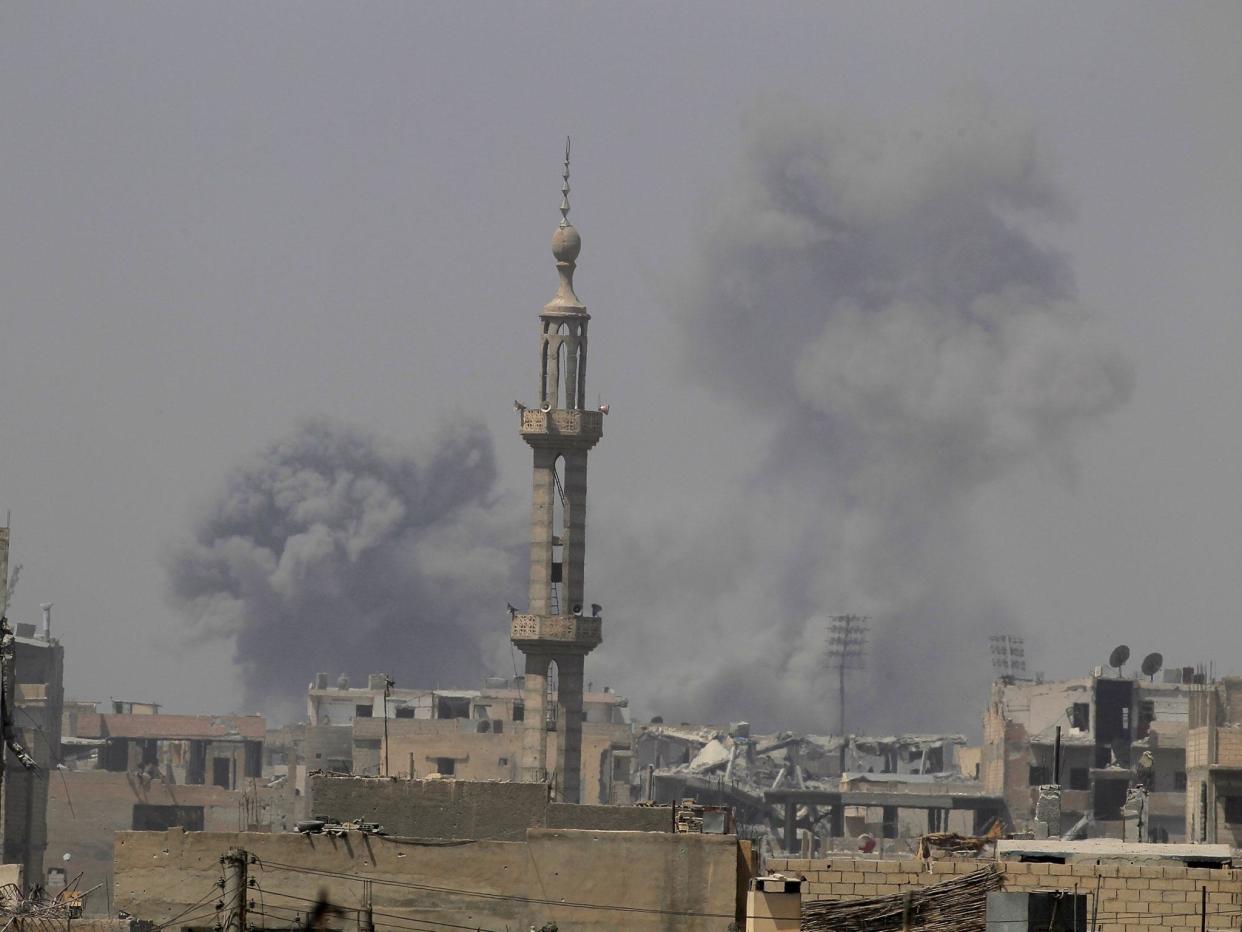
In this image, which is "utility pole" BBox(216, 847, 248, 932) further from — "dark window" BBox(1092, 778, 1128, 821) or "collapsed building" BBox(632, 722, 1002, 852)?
"dark window" BBox(1092, 778, 1128, 821)

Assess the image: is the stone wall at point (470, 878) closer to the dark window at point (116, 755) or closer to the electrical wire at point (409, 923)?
the electrical wire at point (409, 923)

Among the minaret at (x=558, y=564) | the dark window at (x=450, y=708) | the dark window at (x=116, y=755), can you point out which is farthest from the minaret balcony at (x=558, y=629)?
the dark window at (x=450, y=708)

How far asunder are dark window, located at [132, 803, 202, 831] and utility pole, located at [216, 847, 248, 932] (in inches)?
2308

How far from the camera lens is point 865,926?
34.2 m

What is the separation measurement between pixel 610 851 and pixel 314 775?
6756mm

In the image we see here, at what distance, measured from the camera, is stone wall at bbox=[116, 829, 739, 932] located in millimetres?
35375

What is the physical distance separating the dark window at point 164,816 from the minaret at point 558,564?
14676 millimetres

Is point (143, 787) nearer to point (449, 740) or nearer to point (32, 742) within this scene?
point (32, 742)

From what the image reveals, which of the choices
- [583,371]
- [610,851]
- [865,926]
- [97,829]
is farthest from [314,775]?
[97,829]

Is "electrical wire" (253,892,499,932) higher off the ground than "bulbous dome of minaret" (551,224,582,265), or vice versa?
"bulbous dome of minaret" (551,224,582,265)

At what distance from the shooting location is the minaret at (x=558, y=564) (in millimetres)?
84000

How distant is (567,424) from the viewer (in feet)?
276

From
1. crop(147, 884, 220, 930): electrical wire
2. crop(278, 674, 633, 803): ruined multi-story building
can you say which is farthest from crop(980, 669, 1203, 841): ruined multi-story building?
crop(147, 884, 220, 930): electrical wire

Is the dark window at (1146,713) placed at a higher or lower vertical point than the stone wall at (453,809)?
higher
